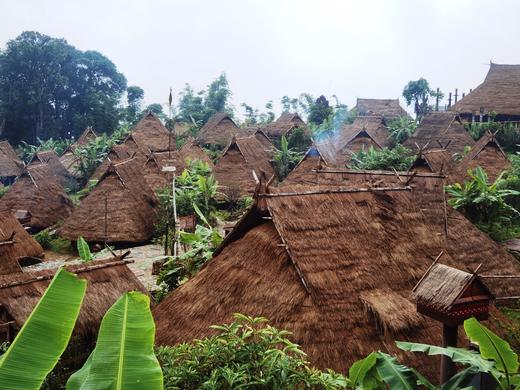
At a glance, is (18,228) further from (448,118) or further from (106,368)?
(448,118)

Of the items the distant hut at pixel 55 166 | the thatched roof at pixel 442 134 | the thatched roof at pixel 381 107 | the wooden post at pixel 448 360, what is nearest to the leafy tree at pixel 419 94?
the thatched roof at pixel 381 107

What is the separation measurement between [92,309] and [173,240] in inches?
218

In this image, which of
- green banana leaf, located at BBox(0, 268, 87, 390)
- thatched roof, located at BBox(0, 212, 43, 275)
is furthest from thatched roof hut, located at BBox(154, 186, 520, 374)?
thatched roof, located at BBox(0, 212, 43, 275)

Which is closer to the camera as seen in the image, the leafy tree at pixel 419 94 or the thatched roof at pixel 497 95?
the thatched roof at pixel 497 95

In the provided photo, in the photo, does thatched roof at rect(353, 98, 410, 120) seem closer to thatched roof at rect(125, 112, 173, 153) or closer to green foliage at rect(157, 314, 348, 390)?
thatched roof at rect(125, 112, 173, 153)

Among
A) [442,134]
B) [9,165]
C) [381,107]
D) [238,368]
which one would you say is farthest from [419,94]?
[238,368]

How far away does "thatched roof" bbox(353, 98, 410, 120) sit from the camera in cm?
3774

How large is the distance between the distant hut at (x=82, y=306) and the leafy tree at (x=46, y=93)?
32701mm

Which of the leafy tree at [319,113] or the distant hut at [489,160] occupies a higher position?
the leafy tree at [319,113]

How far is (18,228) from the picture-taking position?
1318cm

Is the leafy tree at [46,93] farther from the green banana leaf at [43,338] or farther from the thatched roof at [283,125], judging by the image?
the green banana leaf at [43,338]

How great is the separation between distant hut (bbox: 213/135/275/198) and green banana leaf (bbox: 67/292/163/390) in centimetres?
1576

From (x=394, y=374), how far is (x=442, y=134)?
75.9ft

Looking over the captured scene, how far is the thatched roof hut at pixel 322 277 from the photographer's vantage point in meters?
5.57
